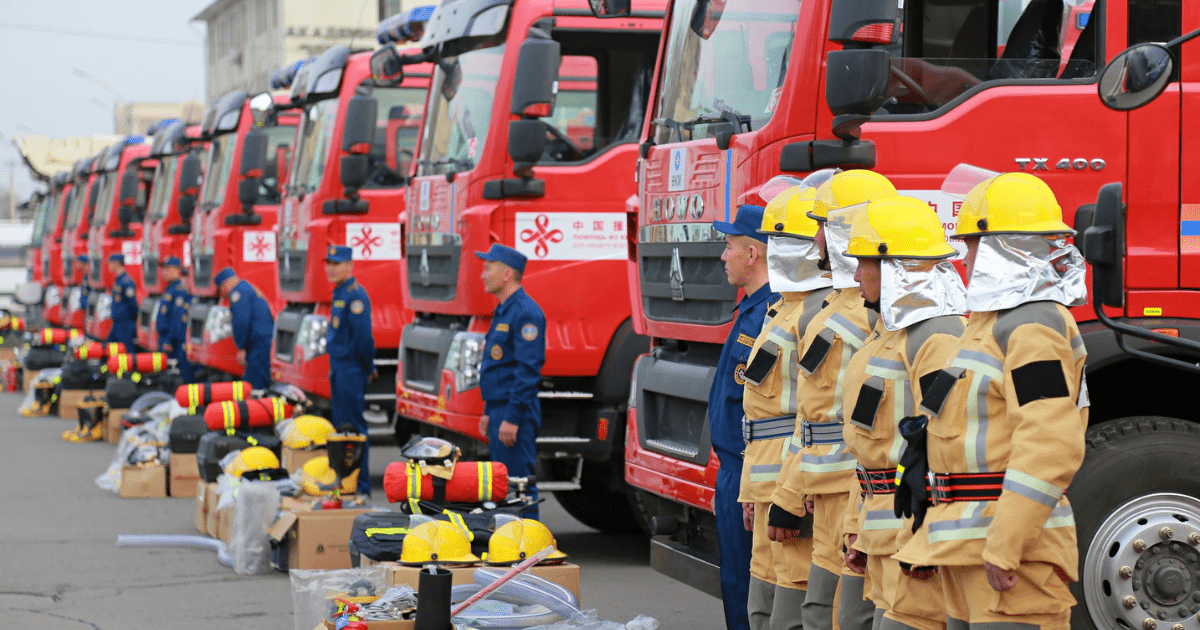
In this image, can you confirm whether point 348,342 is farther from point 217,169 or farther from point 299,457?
point 217,169

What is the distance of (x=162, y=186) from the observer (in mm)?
21438

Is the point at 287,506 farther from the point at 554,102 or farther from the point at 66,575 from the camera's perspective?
the point at 554,102

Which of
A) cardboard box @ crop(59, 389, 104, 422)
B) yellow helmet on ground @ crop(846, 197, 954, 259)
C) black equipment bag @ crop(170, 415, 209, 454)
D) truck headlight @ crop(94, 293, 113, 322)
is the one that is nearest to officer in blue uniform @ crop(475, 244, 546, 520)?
black equipment bag @ crop(170, 415, 209, 454)

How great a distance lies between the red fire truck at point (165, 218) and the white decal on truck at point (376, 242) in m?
6.99

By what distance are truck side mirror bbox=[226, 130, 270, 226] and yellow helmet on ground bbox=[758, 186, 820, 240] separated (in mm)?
10363

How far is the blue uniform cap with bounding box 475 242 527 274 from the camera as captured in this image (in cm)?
848

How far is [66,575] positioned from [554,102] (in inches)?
149

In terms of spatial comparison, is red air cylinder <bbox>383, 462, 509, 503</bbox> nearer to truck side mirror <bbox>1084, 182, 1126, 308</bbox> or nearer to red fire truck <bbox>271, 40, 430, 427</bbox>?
truck side mirror <bbox>1084, 182, 1126, 308</bbox>

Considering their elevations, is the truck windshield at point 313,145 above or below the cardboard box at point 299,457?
above

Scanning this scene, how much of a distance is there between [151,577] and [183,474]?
353cm

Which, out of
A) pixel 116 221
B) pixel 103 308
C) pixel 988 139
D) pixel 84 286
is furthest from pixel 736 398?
pixel 84 286

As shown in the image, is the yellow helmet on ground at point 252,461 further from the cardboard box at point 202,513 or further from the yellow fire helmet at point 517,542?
the yellow fire helmet at point 517,542

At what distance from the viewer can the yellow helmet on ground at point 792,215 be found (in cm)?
527

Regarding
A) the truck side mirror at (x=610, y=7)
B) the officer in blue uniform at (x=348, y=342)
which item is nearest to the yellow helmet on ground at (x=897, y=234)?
the truck side mirror at (x=610, y=7)
